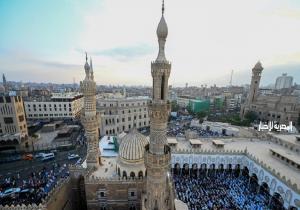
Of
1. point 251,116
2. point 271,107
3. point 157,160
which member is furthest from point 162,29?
point 271,107

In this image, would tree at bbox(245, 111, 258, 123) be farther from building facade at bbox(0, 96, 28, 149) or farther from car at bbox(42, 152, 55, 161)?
building facade at bbox(0, 96, 28, 149)

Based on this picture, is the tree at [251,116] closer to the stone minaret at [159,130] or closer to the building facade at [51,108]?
the stone minaret at [159,130]

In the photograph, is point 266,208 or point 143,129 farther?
point 143,129

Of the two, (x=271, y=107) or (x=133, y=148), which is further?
(x=271, y=107)

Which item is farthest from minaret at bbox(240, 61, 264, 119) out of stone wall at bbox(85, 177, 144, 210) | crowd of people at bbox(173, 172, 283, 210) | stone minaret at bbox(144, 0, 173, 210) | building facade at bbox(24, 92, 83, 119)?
building facade at bbox(24, 92, 83, 119)

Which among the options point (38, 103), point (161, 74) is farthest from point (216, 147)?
point (38, 103)

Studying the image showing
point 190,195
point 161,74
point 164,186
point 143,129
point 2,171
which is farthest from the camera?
point 143,129

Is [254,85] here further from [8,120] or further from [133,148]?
[8,120]

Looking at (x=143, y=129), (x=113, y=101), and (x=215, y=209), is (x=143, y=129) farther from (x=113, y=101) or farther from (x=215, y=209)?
(x=215, y=209)
